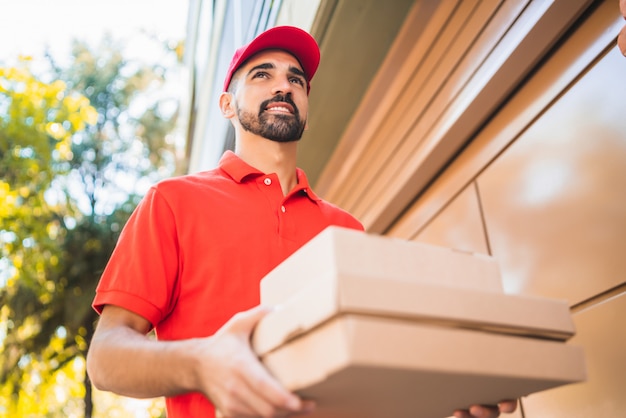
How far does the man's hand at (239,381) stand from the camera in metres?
0.88

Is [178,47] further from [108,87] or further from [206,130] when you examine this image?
[206,130]

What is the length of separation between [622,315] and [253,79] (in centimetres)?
142

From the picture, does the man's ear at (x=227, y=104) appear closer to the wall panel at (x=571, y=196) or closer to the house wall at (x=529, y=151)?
the house wall at (x=529, y=151)

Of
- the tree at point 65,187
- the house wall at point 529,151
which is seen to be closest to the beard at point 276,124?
the house wall at point 529,151

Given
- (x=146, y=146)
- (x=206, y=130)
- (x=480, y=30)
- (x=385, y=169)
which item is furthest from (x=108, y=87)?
(x=480, y=30)

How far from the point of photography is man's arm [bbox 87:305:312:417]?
0.89 m

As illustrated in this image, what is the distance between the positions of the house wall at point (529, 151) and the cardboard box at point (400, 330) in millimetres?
973

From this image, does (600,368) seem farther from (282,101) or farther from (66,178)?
(66,178)

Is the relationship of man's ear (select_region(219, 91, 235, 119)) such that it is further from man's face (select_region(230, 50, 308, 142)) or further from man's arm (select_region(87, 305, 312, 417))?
man's arm (select_region(87, 305, 312, 417))

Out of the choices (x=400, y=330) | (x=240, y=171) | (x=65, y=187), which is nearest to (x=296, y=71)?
(x=240, y=171)

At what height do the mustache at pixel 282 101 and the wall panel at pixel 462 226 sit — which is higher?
the mustache at pixel 282 101

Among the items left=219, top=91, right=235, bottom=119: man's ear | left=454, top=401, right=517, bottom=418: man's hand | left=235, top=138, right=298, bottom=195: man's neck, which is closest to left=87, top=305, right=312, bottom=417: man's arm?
left=454, top=401, right=517, bottom=418: man's hand

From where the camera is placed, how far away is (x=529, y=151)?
7.70 feet

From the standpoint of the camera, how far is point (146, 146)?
1320 cm
